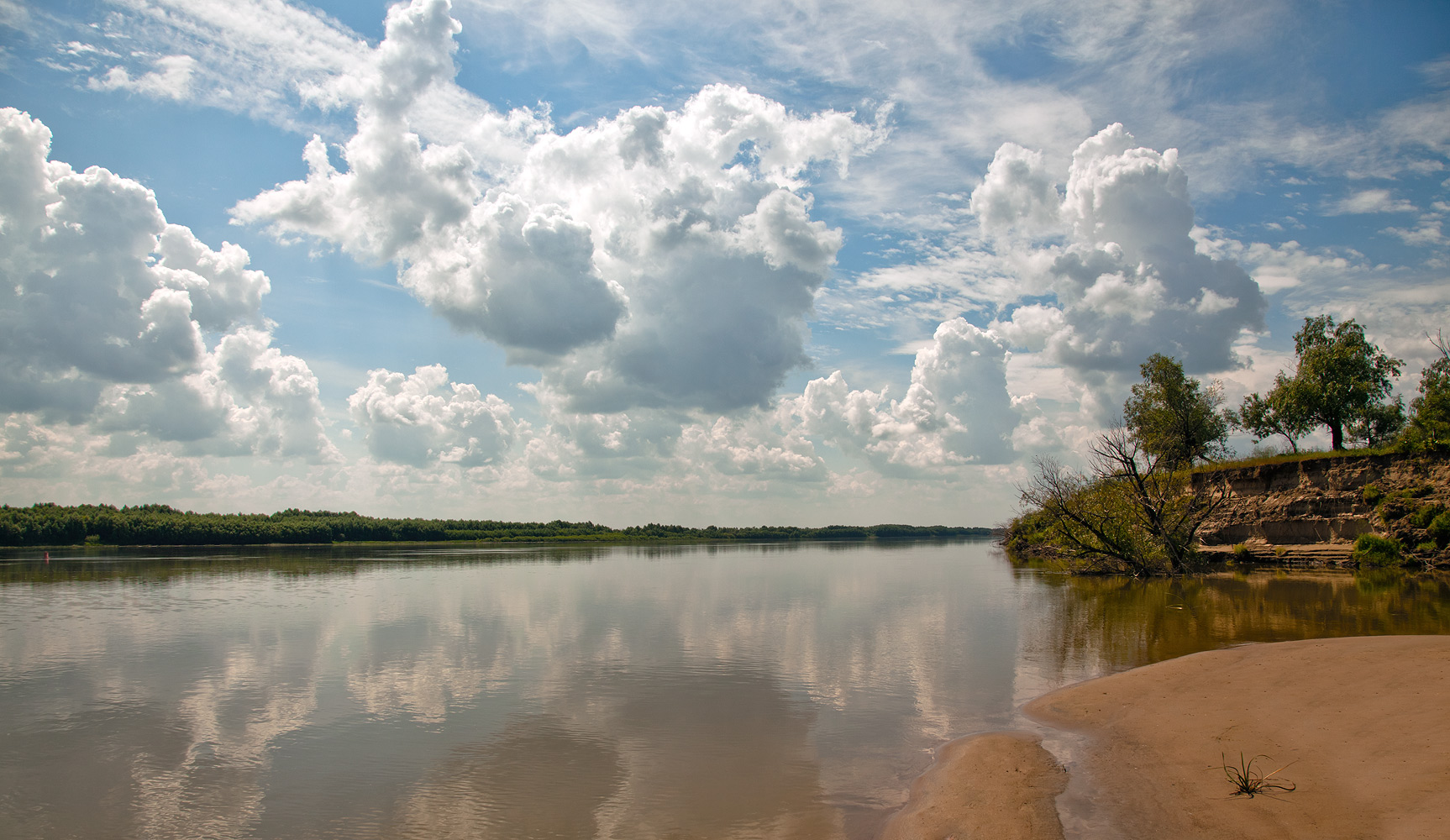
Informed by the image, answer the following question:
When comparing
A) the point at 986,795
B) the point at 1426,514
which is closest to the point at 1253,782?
the point at 986,795

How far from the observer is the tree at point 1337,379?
45.7 m

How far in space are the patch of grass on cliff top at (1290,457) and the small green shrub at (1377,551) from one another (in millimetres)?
4282

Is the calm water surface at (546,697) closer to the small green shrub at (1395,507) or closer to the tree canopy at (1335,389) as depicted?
the small green shrub at (1395,507)

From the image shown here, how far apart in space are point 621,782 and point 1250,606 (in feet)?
80.5

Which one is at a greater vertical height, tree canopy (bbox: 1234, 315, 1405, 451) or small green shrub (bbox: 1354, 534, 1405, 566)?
tree canopy (bbox: 1234, 315, 1405, 451)

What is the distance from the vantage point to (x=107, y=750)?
12164 mm

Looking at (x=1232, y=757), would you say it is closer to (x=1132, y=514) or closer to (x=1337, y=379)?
(x=1132, y=514)

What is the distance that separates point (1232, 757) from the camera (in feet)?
30.9

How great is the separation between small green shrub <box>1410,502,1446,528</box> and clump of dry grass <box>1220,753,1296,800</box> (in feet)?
112

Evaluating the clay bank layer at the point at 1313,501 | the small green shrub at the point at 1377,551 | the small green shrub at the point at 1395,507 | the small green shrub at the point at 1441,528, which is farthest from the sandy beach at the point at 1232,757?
the clay bank layer at the point at 1313,501

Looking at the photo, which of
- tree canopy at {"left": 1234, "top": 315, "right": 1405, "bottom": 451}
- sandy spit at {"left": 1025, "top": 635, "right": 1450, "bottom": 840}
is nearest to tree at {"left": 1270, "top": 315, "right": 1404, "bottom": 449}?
tree canopy at {"left": 1234, "top": 315, "right": 1405, "bottom": 451}

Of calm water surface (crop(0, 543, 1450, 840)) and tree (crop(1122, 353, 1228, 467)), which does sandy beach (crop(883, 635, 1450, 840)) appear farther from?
tree (crop(1122, 353, 1228, 467))

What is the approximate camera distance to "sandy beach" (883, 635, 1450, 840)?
296 inches

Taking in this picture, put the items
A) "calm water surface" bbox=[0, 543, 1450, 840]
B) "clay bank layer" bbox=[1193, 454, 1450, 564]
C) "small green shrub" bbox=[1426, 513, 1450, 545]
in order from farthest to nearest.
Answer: "clay bank layer" bbox=[1193, 454, 1450, 564], "small green shrub" bbox=[1426, 513, 1450, 545], "calm water surface" bbox=[0, 543, 1450, 840]
